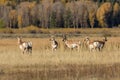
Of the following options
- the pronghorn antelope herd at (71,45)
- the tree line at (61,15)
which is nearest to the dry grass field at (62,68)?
the pronghorn antelope herd at (71,45)

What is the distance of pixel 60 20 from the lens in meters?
112

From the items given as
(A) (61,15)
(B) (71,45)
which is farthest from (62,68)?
(A) (61,15)

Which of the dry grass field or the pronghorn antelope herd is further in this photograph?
the pronghorn antelope herd

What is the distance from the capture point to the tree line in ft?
365

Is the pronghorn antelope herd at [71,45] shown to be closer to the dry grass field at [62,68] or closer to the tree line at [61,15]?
the dry grass field at [62,68]

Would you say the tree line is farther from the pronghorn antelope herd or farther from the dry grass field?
the dry grass field

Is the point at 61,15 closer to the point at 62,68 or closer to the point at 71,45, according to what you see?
the point at 71,45

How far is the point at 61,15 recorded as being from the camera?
364 ft

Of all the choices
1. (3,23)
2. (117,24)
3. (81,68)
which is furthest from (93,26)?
(81,68)

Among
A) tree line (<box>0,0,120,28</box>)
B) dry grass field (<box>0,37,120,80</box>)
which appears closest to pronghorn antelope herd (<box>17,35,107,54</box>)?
dry grass field (<box>0,37,120,80</box>)

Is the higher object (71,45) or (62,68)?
(62,68)

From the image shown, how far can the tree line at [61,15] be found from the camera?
111375 millimetres

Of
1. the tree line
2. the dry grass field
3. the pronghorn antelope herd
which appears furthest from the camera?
the tree line

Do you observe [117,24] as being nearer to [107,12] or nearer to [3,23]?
[107,12]
